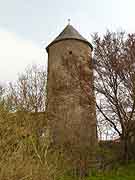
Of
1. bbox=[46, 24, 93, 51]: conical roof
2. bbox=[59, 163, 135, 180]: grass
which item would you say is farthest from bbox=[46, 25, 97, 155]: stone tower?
bbox=[59, 163, 135, 180]: grass

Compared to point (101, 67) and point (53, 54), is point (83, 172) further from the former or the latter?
point (53, 54)

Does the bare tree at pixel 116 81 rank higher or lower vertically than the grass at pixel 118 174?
higher

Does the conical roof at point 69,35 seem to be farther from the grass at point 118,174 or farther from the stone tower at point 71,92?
the grass at point 118,174

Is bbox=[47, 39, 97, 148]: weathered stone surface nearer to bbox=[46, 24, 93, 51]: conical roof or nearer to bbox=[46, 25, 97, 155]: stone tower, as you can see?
bbox=[46, 25, 97, 155]: stone tower

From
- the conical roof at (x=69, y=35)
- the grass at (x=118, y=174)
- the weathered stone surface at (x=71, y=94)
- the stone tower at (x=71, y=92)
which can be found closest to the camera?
the grass at (x=118, y=174)

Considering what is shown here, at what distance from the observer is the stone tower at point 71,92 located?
20266mm

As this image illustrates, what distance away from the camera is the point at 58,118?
2177 cm

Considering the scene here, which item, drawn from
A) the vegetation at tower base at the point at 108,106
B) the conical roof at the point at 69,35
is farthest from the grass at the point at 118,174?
the conical roof at the point at 69,35

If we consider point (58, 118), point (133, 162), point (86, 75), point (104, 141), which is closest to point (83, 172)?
point (104, 141)

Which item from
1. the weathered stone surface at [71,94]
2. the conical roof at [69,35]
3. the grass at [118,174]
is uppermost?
the conical roof at [69,35]

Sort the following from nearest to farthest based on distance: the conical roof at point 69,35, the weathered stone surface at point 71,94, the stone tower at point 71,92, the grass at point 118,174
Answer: the grass at point 118,174 → the stone tower at point 71,92 → the weathered stone surface at point 71,94 → the conical roof at point 69,35

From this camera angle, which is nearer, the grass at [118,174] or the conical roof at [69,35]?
the grass at [118,174]

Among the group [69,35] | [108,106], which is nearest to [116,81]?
[108,106]

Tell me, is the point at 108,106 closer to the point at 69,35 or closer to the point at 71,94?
the point at 71,94
